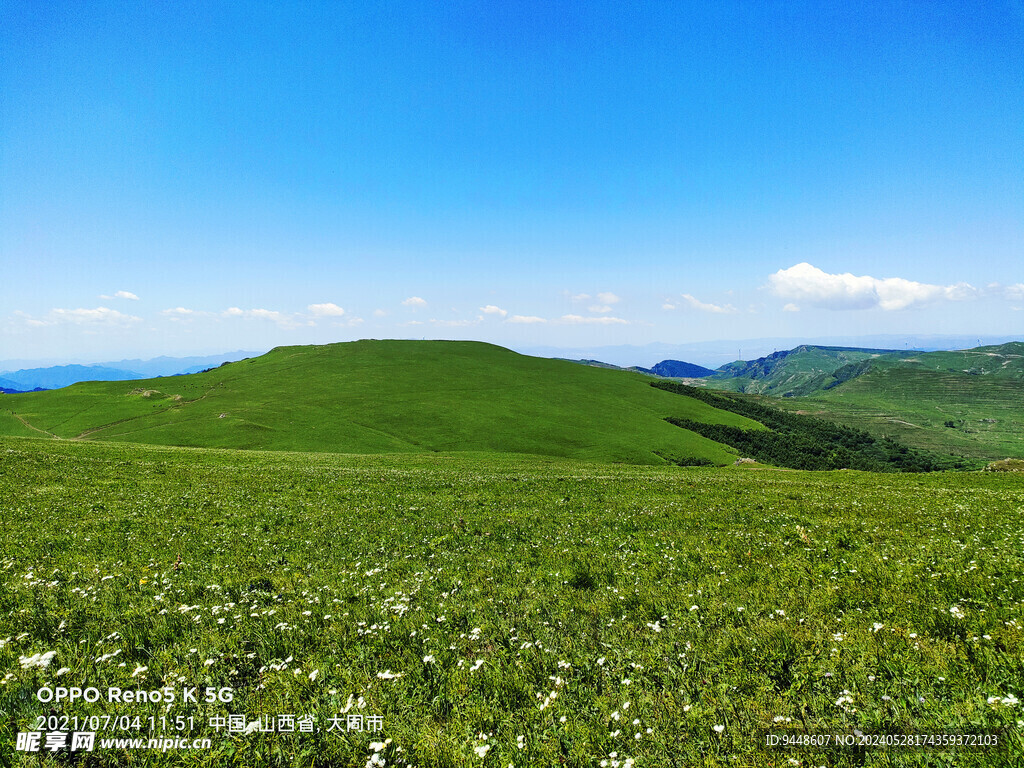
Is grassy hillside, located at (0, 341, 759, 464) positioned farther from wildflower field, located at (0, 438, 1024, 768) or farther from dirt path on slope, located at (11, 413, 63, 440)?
wildflower field, located at (0, 438, 1024, 768)

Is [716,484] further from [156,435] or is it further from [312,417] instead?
[156,435]

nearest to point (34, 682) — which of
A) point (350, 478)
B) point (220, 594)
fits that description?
point (220, 594)

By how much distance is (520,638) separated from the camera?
823 centimetres

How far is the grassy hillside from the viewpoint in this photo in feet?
302

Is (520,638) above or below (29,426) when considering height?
above

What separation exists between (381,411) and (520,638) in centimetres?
10866

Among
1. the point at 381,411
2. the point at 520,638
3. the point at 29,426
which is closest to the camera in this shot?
the point at 520,638

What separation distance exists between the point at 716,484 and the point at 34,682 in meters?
27.8

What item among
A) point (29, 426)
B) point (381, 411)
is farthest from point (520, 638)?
point (29, 426)

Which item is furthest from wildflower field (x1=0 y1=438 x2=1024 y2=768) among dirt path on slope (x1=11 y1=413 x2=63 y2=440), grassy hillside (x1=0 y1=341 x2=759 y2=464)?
dirt path on slope (x1=11 y1=413 x2=63 y2=440)

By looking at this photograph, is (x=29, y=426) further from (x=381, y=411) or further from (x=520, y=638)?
(x=520, y=638)

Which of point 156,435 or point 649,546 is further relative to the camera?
point 156,435

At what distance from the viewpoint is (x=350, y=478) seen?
2902 centimetres

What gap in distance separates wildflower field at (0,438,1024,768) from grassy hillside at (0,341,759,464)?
245ft
